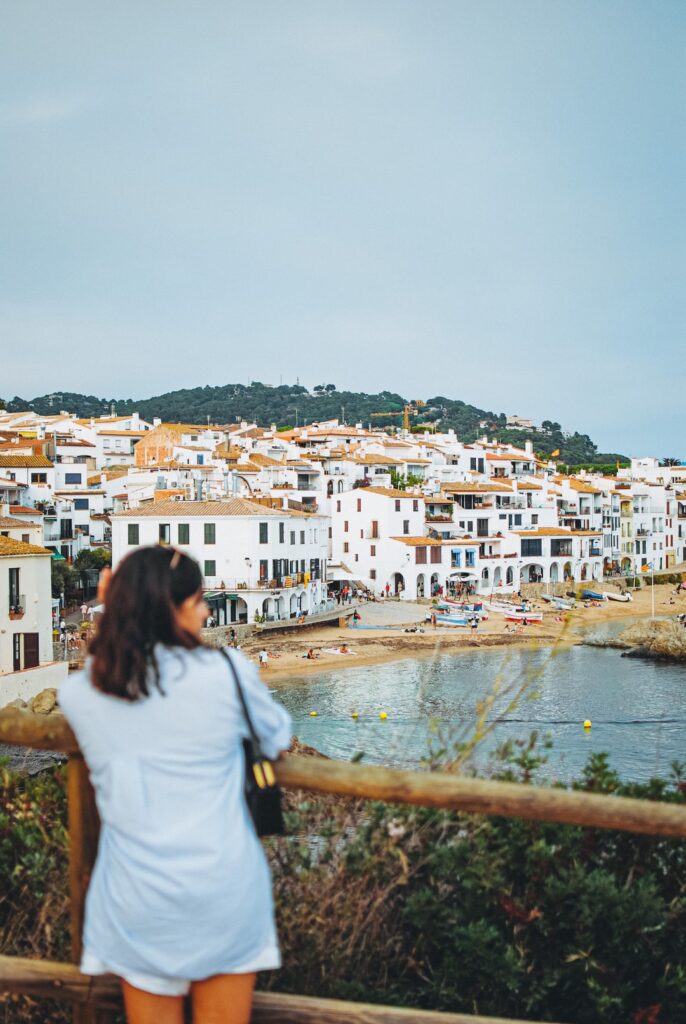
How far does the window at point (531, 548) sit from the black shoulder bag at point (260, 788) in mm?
64063

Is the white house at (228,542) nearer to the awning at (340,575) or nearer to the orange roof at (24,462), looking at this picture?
the orange roof at (24,462)

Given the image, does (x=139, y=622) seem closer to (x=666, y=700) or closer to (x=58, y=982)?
(x=58, y=982)

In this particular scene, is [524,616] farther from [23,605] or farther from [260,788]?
[260,788]

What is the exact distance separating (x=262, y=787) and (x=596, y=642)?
157ft

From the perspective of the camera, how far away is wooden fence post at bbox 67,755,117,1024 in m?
2.78

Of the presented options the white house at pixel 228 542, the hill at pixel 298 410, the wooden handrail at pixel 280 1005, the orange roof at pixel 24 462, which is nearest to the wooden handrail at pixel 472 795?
the wooden handrail at pixel 280 1005

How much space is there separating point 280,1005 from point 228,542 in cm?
4341

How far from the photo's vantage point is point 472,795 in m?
2.62

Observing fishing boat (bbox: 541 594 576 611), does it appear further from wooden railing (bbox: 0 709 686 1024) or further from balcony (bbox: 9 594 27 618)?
wooden railing (bbox: 0 709 686 1024)

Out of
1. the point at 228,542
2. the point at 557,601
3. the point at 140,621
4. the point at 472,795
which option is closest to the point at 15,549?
the point at 228,542

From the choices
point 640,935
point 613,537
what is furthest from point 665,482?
point 640,935

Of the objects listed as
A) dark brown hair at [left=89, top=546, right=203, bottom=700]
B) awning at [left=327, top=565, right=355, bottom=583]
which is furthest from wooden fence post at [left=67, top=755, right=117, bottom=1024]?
awning at [left=327, top=565, right=355, bottom=583]

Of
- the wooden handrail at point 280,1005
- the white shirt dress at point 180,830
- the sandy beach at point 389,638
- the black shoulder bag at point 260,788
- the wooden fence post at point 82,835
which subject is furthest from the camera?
the sandy beach at point 389,638

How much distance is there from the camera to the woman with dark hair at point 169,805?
2.30 metres
